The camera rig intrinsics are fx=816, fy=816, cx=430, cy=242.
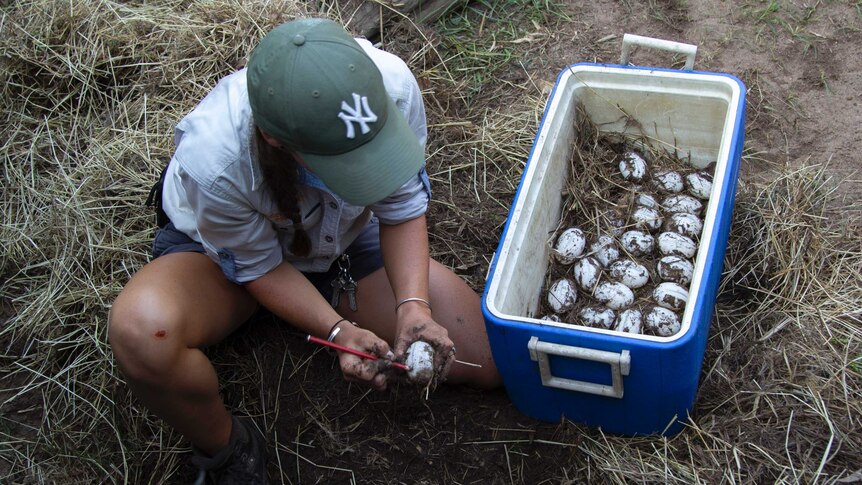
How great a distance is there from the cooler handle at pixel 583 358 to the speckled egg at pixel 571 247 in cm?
53

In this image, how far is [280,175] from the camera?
1.69 metres

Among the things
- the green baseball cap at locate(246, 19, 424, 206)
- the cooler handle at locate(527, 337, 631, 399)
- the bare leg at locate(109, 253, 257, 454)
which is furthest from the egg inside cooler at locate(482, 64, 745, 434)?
the bare leg at locate(109, 253, 257, 454)

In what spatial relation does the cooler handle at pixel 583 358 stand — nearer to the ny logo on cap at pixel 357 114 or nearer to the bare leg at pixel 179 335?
the ny logo on cap at pixel 357 114

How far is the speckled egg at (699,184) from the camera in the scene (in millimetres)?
2441

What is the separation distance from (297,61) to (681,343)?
0.95 meters

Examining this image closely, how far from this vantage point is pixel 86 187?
Result: 274 centimetres

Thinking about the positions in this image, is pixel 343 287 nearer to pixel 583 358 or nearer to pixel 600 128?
pixel 583 358

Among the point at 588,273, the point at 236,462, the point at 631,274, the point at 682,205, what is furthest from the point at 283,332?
the point at 682,205

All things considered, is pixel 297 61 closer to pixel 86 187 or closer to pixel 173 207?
pixel 173 207

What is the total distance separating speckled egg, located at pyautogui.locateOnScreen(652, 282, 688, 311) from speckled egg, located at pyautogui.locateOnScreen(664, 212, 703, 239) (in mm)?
219

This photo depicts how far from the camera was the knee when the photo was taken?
1773 millimetres

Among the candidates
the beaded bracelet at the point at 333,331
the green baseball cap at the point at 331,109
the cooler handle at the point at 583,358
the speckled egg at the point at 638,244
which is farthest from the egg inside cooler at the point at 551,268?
the green baseball cap at the point at 331,109

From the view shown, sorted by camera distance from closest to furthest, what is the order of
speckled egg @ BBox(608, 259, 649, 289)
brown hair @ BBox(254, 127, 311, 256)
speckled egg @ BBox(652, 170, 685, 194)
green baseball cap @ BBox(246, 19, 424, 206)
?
green baseball cap @ BBox(246, 19, 424, 206), brown hair @ BBox(254, 127, 311, 256), speckled egg @ BBox(608, 259, 649, 289), speckled egg @ BBox(652, 170, 685, 194)

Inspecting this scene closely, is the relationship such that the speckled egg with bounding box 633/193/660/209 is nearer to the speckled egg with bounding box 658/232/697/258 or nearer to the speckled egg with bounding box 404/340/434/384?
the speckled egg with bounding box 658/232/697/258
